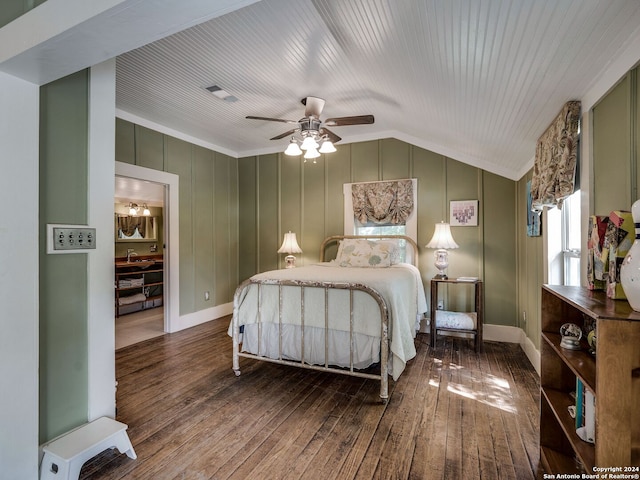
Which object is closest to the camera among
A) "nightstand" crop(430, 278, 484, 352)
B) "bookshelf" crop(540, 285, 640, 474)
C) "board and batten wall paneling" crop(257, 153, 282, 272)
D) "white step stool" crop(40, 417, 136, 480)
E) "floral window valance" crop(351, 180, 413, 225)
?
"bookshelf" crop(540, 285, 640, 474)

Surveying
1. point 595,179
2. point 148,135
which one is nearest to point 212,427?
point 595,179

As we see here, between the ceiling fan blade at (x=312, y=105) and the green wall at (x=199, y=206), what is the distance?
6.85 feet

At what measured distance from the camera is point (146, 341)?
3752mm

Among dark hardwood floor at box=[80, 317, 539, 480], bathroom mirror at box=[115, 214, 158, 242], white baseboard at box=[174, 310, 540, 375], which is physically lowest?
dark hardwood floor at box=[80, 317, 539, 480]

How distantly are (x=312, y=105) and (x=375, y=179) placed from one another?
5.33ft

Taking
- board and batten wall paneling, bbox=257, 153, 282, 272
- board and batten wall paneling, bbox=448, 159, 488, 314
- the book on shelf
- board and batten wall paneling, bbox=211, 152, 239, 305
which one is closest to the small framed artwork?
board and batten wall paneling, bbox=448, 159, 488, 314

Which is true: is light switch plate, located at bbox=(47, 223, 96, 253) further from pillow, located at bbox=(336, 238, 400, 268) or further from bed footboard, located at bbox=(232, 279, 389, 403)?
pillow, located at bbox=(336, 238, 400, 268)

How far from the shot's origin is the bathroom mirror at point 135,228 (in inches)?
252

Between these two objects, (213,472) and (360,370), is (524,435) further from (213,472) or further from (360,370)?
(213,472)

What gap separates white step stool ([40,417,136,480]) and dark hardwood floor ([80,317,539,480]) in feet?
0.60

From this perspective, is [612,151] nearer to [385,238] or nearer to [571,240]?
[571,240]

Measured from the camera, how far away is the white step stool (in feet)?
4.66

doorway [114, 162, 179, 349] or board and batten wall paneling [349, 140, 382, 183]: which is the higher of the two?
board and batten wall paneling [349, 140, 382, 183]

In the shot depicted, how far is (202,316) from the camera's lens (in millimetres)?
4574
